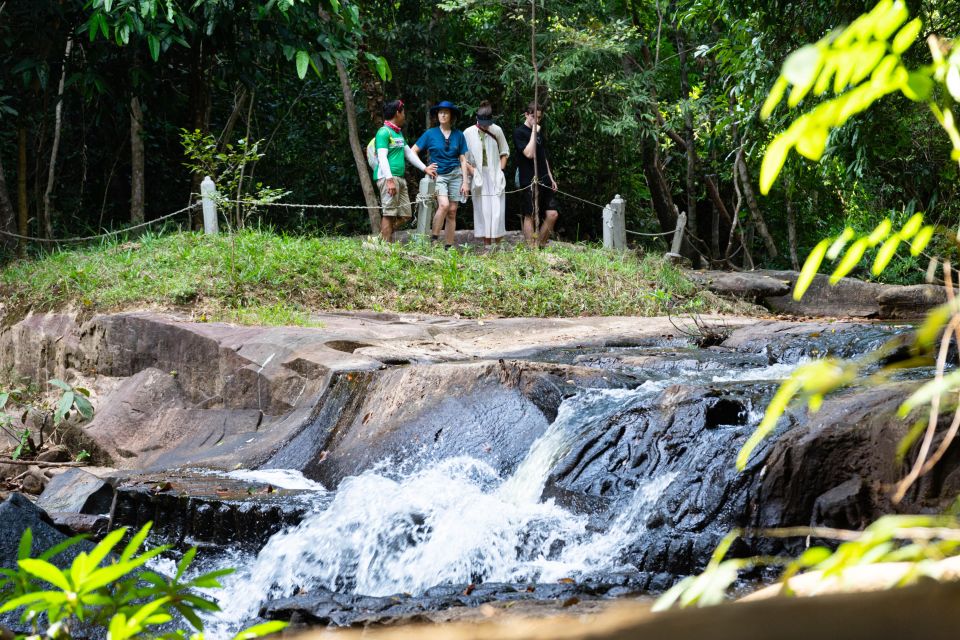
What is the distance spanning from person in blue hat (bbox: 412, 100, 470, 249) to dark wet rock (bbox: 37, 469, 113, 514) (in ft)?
23.0

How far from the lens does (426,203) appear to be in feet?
42.5

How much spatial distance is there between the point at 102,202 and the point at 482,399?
12.6m

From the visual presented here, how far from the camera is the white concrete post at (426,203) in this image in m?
12.9

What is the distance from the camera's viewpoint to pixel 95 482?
5961mm

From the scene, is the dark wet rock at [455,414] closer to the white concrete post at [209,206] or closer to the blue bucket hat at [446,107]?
the white concrete post at [209,206]

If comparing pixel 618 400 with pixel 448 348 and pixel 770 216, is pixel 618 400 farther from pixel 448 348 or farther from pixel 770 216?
pixel 770 216

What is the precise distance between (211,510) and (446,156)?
7.75 metres

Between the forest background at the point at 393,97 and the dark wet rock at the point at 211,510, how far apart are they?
580 centimetres

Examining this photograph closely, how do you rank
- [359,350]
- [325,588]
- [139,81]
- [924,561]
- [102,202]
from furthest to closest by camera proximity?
1. [102,202]
2. [139,81]
3. [359,350]
4. [325,588]
5. [924,561]

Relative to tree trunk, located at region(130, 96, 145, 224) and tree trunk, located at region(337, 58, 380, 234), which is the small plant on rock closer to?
tree trunk, located at region(130, 96, 145, 224)

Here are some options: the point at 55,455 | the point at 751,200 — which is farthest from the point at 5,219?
the point at 751,200

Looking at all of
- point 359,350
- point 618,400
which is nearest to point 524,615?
point 618,400

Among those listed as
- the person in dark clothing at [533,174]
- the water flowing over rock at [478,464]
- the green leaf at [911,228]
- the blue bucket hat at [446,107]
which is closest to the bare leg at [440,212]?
the blue bucket hat at [446,107]

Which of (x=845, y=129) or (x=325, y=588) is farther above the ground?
(x=845, y=129)
